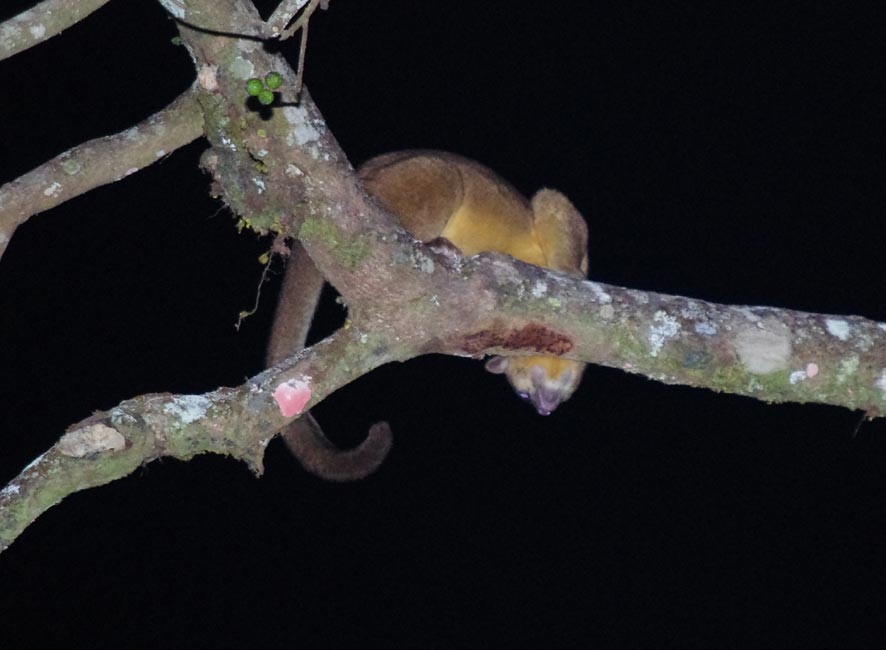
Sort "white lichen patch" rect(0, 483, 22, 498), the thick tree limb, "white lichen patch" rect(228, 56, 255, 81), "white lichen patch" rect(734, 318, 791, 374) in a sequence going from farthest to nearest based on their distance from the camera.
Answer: "white lichen patch" rect(734, 318, 791, 374), "white lichen patch" rect(228, 56, 255, 81), the thick tree limb, "white lichen patch" rect(0, 483, 22, 498)

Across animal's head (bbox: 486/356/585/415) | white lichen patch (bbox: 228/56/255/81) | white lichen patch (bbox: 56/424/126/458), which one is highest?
white lichen patch (bbox: 228/56/255/81)

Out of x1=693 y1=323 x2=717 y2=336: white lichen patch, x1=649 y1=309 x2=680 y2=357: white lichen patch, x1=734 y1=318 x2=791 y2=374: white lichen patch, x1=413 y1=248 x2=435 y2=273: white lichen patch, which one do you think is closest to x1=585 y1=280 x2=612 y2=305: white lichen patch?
x1=649 y1=309 x2=680 y2=357: white lichen patch

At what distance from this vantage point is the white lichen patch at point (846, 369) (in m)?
2.82

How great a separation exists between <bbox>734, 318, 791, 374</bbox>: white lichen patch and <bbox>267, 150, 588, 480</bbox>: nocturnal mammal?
83 centimetres

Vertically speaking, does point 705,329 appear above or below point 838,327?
above

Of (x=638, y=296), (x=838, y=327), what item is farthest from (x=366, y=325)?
(x=838, y=327)

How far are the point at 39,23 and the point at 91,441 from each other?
44.3 inches

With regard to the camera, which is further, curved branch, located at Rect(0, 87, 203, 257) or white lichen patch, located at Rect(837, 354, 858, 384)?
white lichen patch, located at Rect(837, 354, 858, 384)

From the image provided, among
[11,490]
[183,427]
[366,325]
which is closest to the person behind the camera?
[11,490]

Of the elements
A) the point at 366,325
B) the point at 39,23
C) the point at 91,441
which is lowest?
the point at 91,441

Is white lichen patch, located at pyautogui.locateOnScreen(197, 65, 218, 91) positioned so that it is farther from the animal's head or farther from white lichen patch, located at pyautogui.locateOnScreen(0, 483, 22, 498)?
the animal's head

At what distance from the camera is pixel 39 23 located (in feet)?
8.37

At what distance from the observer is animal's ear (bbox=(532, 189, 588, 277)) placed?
4.43m

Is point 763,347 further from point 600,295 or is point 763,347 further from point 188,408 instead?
point 188,408
